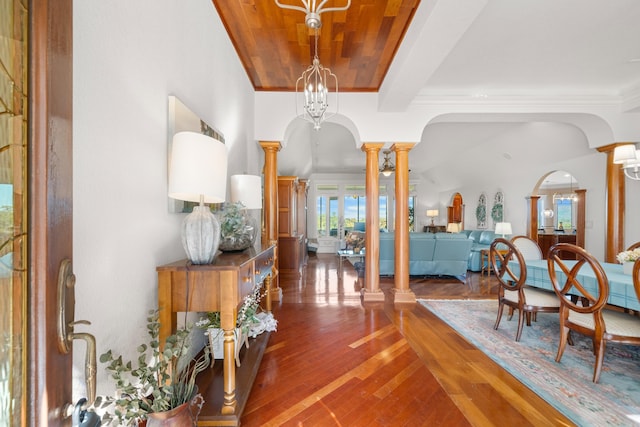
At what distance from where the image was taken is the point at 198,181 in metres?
1.39

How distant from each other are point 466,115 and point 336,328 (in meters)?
3.60

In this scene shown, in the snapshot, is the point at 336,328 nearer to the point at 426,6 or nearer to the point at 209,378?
the point at 209,378

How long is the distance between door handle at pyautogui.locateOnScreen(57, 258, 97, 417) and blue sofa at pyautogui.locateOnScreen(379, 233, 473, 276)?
472 cm

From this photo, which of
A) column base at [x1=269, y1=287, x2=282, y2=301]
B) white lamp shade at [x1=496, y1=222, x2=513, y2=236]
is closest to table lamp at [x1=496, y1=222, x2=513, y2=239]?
white lamp shade at [x1=496, y1=222, x2=513, y2=236]

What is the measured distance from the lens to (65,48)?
0.68 m

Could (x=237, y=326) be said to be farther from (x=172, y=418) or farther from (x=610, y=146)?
→ (x=610, y=146)

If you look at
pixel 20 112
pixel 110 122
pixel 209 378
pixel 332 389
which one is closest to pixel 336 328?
pixel 332 389

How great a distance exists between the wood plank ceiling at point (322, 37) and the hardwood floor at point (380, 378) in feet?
9.75

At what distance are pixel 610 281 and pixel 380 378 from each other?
2.04 metres

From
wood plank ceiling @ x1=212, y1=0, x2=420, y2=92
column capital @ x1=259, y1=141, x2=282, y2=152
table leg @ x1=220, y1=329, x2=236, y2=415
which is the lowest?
table leg @ x1=220, y1=329, x2=236, y2=415

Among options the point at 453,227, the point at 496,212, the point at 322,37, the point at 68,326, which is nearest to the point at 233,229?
the point at 68,326

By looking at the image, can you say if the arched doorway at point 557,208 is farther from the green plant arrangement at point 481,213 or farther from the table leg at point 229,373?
the table leg at point 229,373

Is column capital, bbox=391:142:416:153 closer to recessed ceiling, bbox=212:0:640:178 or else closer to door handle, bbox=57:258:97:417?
recessed ceiling, bbox=212:0:640:178

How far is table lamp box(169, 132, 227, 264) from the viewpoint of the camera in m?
1.38
